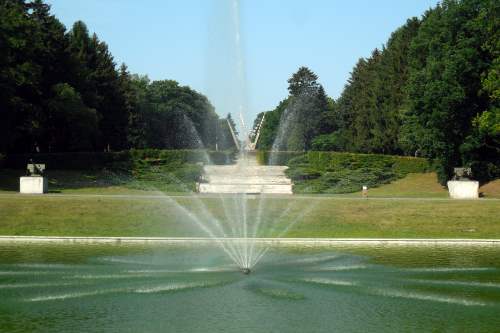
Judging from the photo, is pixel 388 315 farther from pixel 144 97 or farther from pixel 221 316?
pixel 144 97

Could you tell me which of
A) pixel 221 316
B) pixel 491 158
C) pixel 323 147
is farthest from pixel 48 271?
pixel 323 147

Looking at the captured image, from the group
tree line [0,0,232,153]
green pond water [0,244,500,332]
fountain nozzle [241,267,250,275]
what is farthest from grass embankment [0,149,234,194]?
fountain nozzle [241,267,250,275]

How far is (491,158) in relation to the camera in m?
52.4

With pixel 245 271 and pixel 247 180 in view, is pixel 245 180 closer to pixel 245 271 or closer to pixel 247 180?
pixel 247 180

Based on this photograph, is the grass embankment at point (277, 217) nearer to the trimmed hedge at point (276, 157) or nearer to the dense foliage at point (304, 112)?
the trimmed hedge at point (276, 157)

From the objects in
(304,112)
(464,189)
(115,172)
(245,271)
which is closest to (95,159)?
(115,172)

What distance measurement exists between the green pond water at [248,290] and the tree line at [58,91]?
1710 centimetres

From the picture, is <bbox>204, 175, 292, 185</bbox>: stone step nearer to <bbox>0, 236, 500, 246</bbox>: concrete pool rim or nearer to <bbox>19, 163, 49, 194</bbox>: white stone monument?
<bbox>19, 163, 49, 194</bbox>: white stone monument

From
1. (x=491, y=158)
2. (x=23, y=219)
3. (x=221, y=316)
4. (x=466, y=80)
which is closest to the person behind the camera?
(x=221, y=316)

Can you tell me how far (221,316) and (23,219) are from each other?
19820mm

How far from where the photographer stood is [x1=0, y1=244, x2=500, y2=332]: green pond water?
49.0ft

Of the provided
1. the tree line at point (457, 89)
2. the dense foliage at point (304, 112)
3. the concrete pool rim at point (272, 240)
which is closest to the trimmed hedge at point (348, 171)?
the tree line at point (457, 89)

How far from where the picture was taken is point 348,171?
60.5 m

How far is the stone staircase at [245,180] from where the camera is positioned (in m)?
53.4
